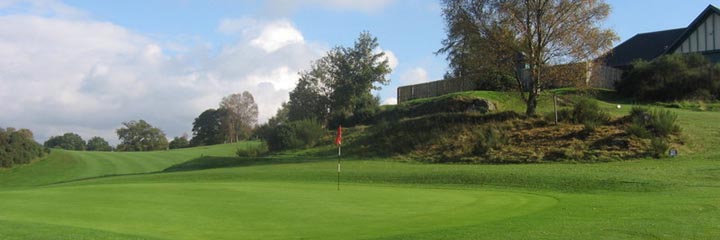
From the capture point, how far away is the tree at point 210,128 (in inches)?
4286

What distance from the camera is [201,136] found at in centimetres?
11512

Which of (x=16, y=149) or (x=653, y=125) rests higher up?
(x=653, y=125)

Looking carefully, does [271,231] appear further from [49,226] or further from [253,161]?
[253,161]

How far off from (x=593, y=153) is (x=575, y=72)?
7386 mm

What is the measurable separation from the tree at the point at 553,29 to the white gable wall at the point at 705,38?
807 inches

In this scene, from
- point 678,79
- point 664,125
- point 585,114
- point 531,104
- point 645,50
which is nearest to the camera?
point 664,125

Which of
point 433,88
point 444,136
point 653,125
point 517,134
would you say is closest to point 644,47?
point 433,88

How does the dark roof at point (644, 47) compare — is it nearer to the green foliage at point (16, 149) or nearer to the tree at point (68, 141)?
the green foliage at point (16, 149)

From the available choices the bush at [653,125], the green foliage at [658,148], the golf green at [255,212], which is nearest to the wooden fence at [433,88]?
the bush at [653,125]

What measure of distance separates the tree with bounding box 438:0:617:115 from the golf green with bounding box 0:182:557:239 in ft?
60.7

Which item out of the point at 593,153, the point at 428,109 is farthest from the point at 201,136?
the point at 593,153

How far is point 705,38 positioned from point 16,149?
2187 inches

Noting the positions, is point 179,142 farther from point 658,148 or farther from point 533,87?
point 658,148

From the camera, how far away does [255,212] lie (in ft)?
43.4
